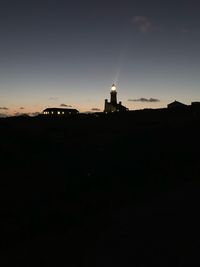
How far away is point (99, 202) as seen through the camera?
1580cm

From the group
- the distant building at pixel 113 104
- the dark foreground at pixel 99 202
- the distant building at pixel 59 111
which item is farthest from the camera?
the distant building at pixel 59 111

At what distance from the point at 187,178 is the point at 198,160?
227 inches

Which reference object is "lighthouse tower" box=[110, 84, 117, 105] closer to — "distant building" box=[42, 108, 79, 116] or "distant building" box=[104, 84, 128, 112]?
"distant building" box=[104, 84, 128, 112]

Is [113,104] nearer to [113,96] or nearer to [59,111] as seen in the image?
[113,96]

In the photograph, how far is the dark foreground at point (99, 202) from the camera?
10711 millimetres

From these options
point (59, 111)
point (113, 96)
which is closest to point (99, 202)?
point (113, 96)

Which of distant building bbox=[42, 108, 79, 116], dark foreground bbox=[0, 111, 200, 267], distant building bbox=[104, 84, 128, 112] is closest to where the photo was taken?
dark foreground bbox=[0, 111, 200, 267]

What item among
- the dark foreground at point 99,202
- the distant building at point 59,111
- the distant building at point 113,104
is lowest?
the dark foreground at point 99,202

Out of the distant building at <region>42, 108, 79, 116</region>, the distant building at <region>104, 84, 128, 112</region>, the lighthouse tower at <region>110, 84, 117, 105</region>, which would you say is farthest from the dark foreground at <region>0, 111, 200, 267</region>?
the distant building at <region>42, 108, 79, 116</region>

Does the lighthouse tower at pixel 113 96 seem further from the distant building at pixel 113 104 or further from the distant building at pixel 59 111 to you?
the distant building at pixel 59 111

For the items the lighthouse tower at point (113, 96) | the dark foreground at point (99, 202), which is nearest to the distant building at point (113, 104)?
the lighthouse tower at point (113, 96)

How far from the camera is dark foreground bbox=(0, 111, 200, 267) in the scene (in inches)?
422

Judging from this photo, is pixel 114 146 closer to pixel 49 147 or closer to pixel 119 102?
pixel 49 147

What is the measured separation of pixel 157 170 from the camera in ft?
74.7
